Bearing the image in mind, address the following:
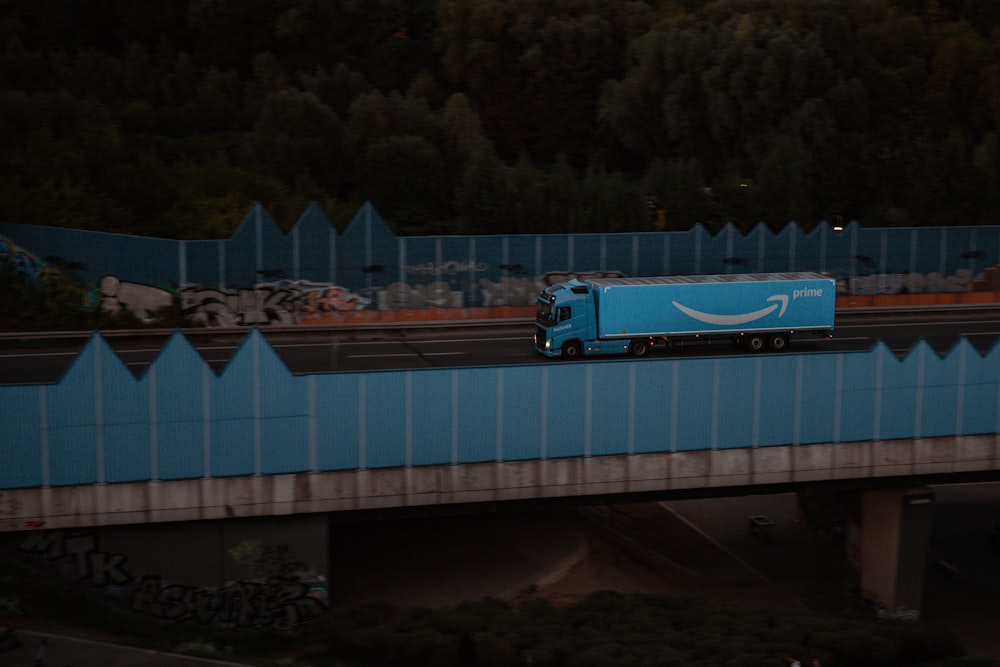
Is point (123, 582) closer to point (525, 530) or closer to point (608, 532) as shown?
point (525, 530)

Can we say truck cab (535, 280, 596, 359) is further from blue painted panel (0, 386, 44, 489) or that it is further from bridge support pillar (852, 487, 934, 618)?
blue painted panel (0, 386, 44, 489)

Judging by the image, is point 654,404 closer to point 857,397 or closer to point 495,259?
point 857,397

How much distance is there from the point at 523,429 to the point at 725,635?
6.82 m

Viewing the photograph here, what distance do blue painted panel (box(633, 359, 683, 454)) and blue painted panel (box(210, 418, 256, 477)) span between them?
9.68 meters

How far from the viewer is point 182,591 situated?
991 inches

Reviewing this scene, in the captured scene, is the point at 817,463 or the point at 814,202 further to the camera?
the point at 814,202

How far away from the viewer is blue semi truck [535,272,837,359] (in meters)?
38.1

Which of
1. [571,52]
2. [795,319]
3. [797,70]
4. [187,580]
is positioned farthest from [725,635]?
[571,52]

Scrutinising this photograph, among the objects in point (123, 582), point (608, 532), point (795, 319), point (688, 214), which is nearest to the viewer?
point (123, 582)

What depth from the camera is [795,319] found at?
39906 millimetres

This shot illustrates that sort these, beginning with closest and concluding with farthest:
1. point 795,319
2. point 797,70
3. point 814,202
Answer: point 795,319 → point 814,202 → point 797,70

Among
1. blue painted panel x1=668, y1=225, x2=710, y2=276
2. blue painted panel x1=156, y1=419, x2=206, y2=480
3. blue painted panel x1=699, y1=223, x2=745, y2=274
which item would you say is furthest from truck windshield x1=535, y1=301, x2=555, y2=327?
blue painted panel x1=156, y1=419, x2=206, y2=480

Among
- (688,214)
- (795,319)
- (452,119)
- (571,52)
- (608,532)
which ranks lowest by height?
(608,532)

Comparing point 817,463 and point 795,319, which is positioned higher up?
point 795,319
